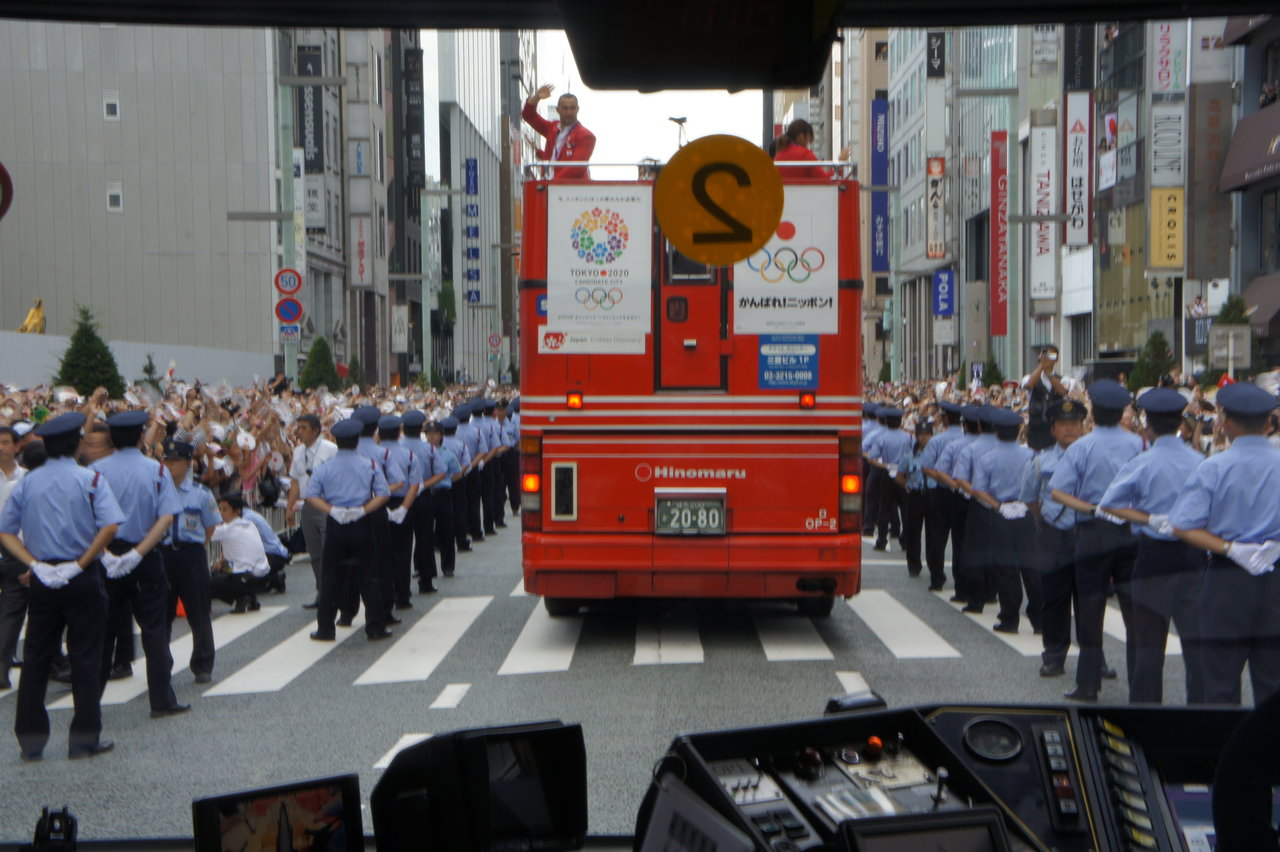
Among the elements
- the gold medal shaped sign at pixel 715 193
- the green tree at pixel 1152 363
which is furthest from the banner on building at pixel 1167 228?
the gold medal shaped sign at pixel 715 193

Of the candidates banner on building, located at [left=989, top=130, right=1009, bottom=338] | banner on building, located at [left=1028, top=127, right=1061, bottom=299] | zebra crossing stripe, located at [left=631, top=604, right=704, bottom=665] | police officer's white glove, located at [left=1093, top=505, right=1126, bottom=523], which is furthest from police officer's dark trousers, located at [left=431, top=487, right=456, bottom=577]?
banner on building, located at [left=989, top=130, right=1009, bottom=338]

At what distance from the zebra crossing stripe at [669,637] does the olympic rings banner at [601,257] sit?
3.50 metres

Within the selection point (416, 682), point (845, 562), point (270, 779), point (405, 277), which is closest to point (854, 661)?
point (845, 562)

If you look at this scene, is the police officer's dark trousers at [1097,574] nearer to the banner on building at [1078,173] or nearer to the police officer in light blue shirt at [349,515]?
the banner on building at [1078,173]

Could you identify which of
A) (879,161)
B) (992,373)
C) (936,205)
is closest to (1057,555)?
(992,373)

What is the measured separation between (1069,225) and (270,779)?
17.0 feet

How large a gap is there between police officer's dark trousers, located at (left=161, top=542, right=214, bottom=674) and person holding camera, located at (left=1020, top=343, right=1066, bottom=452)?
6.18m

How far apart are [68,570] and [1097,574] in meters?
5.79

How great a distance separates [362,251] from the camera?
5.25 m

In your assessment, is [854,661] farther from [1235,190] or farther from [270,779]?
[270,779]

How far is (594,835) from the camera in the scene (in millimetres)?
3727

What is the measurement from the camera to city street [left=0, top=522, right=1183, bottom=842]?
19.4 ft

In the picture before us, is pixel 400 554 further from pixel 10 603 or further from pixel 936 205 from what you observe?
pixel 936 205

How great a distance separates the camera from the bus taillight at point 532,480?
9914 millimetres
